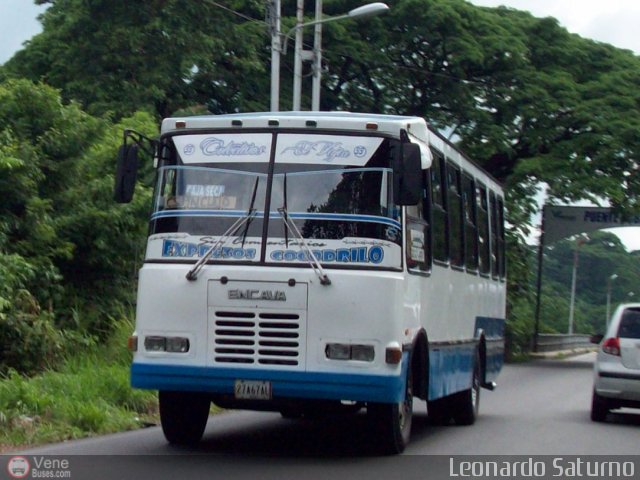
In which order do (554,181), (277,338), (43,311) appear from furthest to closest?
(554,181), (43,311), (277,338)

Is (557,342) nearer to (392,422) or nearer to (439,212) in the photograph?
(439,212)

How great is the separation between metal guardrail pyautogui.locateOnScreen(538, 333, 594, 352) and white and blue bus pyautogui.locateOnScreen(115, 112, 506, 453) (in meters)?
32.0

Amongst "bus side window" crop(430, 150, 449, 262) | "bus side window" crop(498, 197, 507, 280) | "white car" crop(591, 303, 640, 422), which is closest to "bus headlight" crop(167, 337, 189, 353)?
"bus side window" crop(430, 150, 449, 262)

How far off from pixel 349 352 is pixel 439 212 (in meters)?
2.68

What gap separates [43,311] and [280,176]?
6.86 meters

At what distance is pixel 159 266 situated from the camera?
34.9 feet

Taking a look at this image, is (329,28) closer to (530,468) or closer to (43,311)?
(43,311)

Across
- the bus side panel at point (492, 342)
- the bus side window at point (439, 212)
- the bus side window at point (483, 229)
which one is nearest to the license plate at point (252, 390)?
the bus side window at point (439, 212)

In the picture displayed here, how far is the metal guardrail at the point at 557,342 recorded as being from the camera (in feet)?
141

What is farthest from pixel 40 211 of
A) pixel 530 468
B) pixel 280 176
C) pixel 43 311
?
pixel 530 468

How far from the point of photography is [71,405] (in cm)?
1244

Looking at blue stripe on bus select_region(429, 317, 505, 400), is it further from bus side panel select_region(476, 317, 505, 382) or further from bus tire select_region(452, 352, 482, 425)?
bus tire select_region(452, 352, 482, 425)

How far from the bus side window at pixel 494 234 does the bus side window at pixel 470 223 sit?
1596mm

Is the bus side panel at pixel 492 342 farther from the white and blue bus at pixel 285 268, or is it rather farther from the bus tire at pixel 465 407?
the white and blue bus at pixel 285 268
